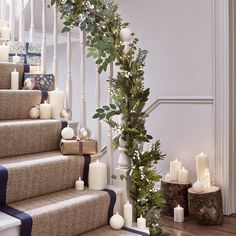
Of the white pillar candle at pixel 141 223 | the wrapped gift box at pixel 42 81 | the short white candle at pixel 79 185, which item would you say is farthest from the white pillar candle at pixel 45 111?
the white pillar candle at pixel 141 223

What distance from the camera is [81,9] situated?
2.05 metres

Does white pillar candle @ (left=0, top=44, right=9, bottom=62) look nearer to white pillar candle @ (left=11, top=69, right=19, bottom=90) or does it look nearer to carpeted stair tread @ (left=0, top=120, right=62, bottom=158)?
white pillar candle @ (left=11, top=69, right=19, bottom=90)

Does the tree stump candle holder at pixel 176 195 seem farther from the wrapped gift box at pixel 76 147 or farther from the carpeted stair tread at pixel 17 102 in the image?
the carpeted stair tread at pixel 17 102

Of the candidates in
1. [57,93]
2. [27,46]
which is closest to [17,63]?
[27,46]

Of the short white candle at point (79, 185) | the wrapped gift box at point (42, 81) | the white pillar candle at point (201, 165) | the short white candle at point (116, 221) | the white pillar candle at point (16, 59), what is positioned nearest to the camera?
the short white candle at point (116, 221)

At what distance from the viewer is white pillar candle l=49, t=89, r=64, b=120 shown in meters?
2.33

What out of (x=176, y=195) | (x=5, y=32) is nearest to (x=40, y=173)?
(x=5, y=32)

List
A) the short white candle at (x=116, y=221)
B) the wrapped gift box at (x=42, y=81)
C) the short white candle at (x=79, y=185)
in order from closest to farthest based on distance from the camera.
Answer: the short white candle at (x=116, y=221), the short white candle at (x=79, y=185), the wrapped gift box at (x=42, y=81)

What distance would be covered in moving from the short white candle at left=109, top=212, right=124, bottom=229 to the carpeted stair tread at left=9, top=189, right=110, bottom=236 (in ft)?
0.19

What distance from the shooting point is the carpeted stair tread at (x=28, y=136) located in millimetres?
1912

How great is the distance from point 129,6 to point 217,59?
49.6 inches

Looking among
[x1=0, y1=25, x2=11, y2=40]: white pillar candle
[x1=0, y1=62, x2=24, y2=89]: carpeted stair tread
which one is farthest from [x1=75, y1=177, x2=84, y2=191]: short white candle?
[x1=0, y1=25, x2=11, y2=40]: white pillar candle

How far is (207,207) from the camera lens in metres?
2.73

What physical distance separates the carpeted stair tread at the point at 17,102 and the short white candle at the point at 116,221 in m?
0.92
